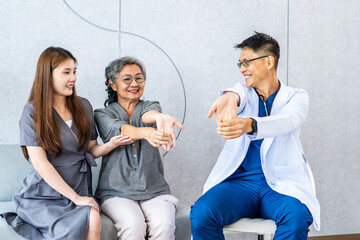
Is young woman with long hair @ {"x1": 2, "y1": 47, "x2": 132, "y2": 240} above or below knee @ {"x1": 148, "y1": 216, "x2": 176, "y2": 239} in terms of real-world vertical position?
above

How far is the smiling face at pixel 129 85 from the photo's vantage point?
2.51 metres

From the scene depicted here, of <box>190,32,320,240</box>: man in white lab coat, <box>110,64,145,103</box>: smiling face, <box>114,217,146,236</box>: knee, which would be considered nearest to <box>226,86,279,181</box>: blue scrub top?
<box>190,32,320,240</box>: man in white lab coat

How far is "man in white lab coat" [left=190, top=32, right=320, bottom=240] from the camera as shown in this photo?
2.09 meters

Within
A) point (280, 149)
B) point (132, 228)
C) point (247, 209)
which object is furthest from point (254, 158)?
point (132, 228)

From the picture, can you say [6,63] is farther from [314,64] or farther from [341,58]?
[341,58]

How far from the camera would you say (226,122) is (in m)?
2.06

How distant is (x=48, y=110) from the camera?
2.22 metres

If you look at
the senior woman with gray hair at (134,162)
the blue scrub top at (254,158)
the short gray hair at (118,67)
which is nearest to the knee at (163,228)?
the senior woman with gray hair at (134,162)

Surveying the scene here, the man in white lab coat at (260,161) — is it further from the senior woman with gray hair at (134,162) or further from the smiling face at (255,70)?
the senior woman with gray hair at (134,162)

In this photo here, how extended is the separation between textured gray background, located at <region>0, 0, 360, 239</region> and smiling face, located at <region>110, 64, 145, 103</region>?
54 cm

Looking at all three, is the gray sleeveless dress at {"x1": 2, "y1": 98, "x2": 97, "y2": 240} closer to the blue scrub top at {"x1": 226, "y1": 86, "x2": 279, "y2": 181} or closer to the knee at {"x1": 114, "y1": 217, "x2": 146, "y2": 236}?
the knee at {"x1": 114, "y1": 217, "x2": 146, "y2": 236}

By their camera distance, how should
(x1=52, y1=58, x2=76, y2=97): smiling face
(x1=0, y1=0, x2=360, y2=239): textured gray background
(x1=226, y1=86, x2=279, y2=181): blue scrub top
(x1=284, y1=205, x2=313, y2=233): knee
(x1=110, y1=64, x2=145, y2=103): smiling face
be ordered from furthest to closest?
(x1=0, y1=0, x2=360, y2=239): textured gray background → (x1=110, y1=64, x2=145, y2=103): smiling face → (x1=226, y1=86, x2=279, y2=181): blue scrub top → (x1=52, y1=58, x2=76, y2=97): smiling face → (x1=284, y1=205, x2=313, y2=233): knee

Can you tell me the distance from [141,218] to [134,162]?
380mm

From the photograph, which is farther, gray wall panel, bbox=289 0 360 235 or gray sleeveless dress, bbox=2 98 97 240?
gray wall panel, bbox=289 0 360 235
